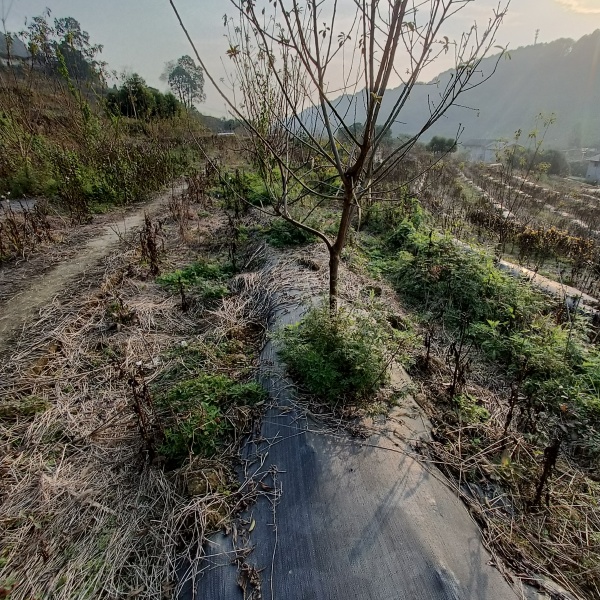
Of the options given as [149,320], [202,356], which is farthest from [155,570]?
[149,320]

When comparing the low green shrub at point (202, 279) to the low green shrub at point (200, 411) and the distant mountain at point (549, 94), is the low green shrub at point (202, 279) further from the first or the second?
the distant mountain at point (549, 94)

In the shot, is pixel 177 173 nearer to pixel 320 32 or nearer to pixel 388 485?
pixel 320 32

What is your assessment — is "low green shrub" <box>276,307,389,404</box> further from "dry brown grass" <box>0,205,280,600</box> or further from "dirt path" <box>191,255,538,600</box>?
"dry brown grass" <box>0,205,280,600</box>

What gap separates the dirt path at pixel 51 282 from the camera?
288 cm

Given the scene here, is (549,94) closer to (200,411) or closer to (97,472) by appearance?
(200,411)

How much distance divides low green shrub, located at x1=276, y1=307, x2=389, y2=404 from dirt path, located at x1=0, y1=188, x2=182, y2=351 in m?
2.41

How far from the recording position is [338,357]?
1.91m

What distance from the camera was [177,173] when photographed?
28.8ft

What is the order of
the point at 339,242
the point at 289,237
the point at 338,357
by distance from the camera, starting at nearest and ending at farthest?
the point at 338,357
the point at 339,242
the point at 289,237

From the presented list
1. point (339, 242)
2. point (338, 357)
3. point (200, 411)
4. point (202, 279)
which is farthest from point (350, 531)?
point (202, 279)

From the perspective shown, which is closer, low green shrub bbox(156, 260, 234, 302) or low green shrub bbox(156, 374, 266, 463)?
low green shrub bbox(156, 374, 266, 463)

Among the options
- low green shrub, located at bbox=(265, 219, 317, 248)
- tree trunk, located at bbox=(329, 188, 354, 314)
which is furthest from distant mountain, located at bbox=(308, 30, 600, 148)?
tree trunk, located at bbox=(329, 188, 354, 314)

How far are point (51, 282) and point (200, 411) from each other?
2744 millimetres

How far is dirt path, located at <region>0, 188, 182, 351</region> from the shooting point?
2877 mm
